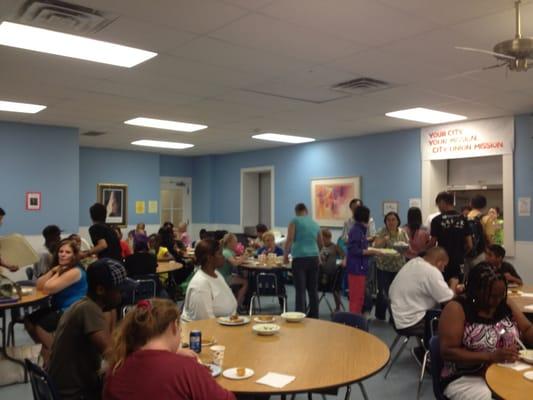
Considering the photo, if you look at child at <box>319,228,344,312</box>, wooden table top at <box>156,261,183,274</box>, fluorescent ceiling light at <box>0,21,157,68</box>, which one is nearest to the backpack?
child at <box>319,228,344,312</box>

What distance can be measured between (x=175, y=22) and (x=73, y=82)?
87.5 inches

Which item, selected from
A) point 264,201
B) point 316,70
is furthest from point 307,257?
point 264,201

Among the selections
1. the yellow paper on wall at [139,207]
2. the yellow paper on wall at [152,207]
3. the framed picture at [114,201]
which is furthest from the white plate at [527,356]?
the yellow paper on wall at [152,207]

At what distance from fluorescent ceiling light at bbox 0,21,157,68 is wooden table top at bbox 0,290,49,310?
6.91 ft

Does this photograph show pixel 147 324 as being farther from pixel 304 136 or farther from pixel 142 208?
pixel 142 208

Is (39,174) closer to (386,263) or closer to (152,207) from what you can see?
(152,207)

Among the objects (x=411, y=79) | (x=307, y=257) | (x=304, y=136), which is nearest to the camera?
(x=411, y=79)

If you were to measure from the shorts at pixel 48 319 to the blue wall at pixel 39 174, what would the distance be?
4.21m

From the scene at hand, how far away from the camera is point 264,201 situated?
1205 centimetres

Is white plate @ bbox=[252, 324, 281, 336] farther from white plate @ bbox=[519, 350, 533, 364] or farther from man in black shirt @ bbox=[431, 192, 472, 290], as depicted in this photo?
man in black shirt @ bbox=[431, 192, 472, 290]

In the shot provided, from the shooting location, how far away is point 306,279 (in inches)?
249

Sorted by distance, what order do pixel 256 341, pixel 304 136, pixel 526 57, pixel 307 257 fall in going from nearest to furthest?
pixel 256 341 → pixel 526 57 → pixel 307 257 → pixel 304 136

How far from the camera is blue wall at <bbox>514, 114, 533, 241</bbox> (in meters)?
6.90

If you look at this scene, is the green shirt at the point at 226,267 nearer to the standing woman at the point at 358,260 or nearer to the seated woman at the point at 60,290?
the standing woman at the point at 358,260
